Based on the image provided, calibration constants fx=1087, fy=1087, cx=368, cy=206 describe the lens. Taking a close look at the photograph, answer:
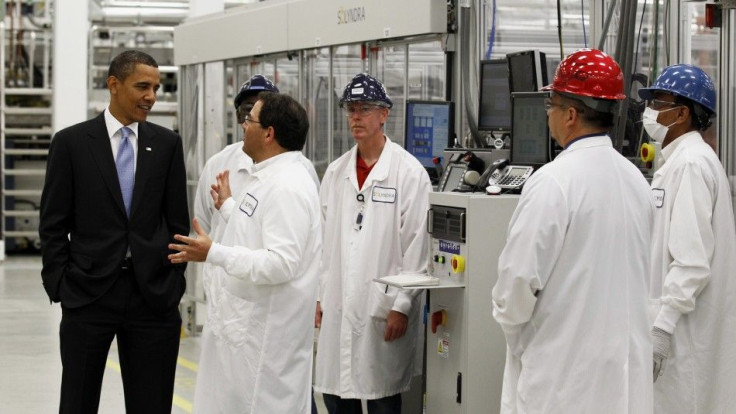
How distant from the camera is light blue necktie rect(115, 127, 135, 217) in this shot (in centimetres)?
380

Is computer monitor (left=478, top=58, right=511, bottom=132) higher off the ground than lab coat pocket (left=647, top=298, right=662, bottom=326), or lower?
higher

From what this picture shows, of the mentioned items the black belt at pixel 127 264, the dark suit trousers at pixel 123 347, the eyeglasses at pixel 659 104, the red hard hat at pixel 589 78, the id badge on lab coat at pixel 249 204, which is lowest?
the dark suit trousers at pixel 123 347

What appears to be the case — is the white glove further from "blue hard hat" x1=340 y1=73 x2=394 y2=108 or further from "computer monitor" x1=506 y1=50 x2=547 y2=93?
"blue hard hat" x1=340 y1=73 x2=394 y2=108

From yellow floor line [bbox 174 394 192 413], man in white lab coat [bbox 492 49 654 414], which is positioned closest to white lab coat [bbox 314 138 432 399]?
man in white lab coat [bbox 492 49 654 414]

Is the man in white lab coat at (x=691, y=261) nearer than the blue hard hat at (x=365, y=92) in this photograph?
Yes

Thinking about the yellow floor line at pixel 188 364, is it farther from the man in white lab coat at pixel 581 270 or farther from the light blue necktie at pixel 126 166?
the man in white lab coat at pixel 581 270

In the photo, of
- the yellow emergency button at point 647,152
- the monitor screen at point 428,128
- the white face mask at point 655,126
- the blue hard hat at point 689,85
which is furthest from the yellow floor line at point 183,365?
the blue hard hat at point 689,85

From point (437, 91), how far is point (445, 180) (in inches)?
47.6

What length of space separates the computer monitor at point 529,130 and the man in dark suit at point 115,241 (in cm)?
138

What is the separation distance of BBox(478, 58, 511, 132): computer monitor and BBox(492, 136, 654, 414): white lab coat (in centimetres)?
168

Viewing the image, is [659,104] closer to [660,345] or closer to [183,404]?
[660,345]

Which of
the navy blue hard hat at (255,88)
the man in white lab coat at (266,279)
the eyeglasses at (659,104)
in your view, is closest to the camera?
the man in white lab coat at (266,279)

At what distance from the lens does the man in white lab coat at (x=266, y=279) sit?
3516mm

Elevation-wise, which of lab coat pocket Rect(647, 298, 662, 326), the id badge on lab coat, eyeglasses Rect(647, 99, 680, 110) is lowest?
lab coat pocket Rect(647, 298, 662, 326)
